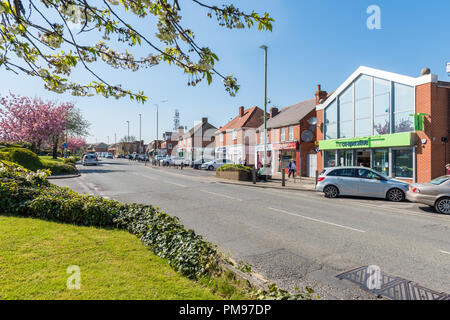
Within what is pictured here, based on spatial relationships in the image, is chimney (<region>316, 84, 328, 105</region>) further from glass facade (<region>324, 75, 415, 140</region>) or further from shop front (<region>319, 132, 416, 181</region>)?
shop front (<region>319, 132, 416, 181</region>)

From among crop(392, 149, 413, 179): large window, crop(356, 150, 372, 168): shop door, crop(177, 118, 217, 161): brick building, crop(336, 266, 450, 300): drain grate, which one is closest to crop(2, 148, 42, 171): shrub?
crop(336, 266, 450, 300): drain grate

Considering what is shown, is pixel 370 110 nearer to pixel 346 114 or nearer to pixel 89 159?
pixel 346 114

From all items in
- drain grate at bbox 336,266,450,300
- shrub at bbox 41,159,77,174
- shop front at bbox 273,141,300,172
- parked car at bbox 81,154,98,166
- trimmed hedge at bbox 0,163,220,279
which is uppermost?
shop front at bbox 273,141,300,172

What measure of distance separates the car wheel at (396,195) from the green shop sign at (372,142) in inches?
218

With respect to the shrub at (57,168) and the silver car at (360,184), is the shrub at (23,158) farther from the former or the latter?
the silver car at (360,184)

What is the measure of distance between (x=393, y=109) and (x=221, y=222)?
52.8 feet

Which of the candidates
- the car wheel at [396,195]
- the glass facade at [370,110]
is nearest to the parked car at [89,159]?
the glass facade at [370,110]

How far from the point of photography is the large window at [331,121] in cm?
2256

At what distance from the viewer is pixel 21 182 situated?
7.52m

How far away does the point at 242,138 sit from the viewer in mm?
40500

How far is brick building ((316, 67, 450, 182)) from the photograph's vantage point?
15.4 m

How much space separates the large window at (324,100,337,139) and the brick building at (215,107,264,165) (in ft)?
48.9

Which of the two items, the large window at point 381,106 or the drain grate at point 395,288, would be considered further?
the large window at point 381,106

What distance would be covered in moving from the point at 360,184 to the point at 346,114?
10.4 metres
